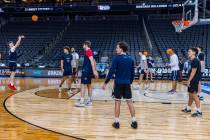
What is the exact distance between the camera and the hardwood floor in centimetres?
665

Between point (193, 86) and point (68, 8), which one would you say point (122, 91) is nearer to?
point (193, 86)

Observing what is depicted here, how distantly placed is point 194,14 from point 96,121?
40.3 feet

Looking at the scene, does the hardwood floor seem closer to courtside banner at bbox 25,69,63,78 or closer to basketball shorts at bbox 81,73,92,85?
basketball shorts at bbox 81,73,92,85

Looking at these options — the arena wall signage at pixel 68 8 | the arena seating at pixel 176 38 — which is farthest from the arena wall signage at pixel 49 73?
the arena wall signage at pixel 68 8

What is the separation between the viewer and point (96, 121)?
26.0ft

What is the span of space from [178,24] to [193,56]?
13.0 m

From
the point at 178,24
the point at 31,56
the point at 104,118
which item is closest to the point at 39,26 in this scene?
the point at 31,56

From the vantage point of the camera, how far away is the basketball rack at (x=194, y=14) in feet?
58.8

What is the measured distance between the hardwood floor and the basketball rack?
7.68 m

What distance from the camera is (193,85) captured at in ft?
28.4

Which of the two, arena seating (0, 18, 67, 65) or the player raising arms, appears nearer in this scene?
the player raising arms

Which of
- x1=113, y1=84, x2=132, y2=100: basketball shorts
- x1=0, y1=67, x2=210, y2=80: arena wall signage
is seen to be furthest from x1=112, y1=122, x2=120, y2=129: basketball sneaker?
x1=0, y1=67, x2=210, y2=80: arena wall signage

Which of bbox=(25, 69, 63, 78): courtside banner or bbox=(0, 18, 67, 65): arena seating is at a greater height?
bbox=(0, 18, 67, 65): arena seating

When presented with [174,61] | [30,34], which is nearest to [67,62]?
[174,61]
